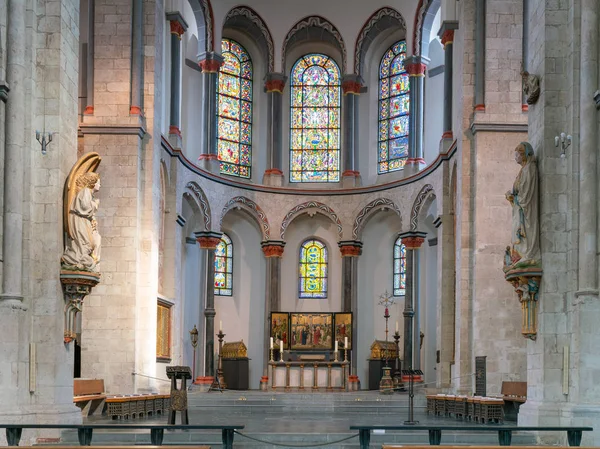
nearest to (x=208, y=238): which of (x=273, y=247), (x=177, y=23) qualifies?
(x=273, y=247)

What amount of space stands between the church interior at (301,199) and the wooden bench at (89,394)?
216mm

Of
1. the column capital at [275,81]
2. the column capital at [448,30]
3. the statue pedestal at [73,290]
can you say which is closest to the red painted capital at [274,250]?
the column capital at [275,81]

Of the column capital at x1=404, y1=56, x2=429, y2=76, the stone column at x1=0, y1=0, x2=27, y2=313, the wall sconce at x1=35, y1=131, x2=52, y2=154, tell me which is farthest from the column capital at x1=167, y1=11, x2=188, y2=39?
the wall sconce at x1=35, y1=131, x2=52, y2=154

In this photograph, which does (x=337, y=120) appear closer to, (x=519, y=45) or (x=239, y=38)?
(x=239, y=38)

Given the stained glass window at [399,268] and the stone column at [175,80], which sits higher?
the stone column at [175,80]

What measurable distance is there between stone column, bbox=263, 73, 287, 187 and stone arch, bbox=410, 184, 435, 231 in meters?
4.91

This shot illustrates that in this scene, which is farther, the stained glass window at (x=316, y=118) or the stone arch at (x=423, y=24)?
the stained glass window at (x=316, y=118)

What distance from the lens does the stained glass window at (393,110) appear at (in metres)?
31.9

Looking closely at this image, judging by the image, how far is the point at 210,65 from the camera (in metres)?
30.4

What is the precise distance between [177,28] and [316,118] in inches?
319

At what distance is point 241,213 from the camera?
32062mm

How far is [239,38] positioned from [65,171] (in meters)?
18.8

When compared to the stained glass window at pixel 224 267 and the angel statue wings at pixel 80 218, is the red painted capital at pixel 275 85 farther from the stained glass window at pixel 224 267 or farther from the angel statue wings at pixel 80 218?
the angel statue wings at pixel 80 218

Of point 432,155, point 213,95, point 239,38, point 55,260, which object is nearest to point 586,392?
point 55,260
